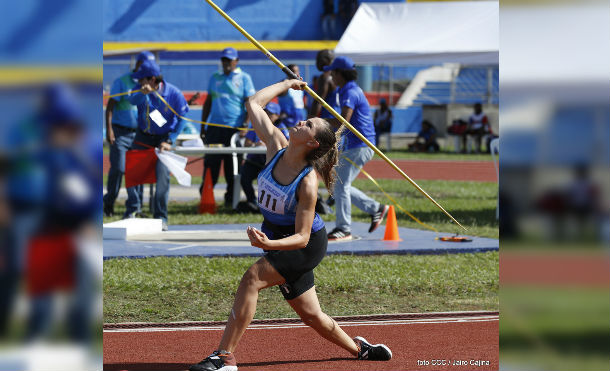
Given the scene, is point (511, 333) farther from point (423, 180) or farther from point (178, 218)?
point (423, 180)

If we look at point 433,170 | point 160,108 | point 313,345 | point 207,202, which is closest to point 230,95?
point 207,202

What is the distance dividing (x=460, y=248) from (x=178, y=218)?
185 inches

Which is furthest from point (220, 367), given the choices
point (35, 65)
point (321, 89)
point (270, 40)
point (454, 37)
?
point (270, 40)

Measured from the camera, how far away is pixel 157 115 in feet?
39.2

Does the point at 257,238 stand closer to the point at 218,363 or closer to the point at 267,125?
the point at 218,363

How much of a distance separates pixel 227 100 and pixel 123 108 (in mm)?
1680

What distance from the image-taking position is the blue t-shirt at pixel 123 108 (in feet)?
41.7

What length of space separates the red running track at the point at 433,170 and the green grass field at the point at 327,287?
462 inches

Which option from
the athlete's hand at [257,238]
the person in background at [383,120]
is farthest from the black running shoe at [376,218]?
the person in background at [383,120]

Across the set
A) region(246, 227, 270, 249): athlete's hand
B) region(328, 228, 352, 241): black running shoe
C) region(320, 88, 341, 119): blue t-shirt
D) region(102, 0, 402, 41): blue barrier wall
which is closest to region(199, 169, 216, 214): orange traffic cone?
region(320, 88, 341, 119): blue t-shirt

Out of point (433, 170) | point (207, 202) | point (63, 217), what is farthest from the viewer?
point (433, 170)

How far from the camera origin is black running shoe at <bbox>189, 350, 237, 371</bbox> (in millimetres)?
5320

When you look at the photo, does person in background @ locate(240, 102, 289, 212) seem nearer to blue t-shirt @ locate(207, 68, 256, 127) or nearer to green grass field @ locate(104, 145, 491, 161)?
blue t-shirt @ locate(207, 68, 256, 127)

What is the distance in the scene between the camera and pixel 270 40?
4388cm
